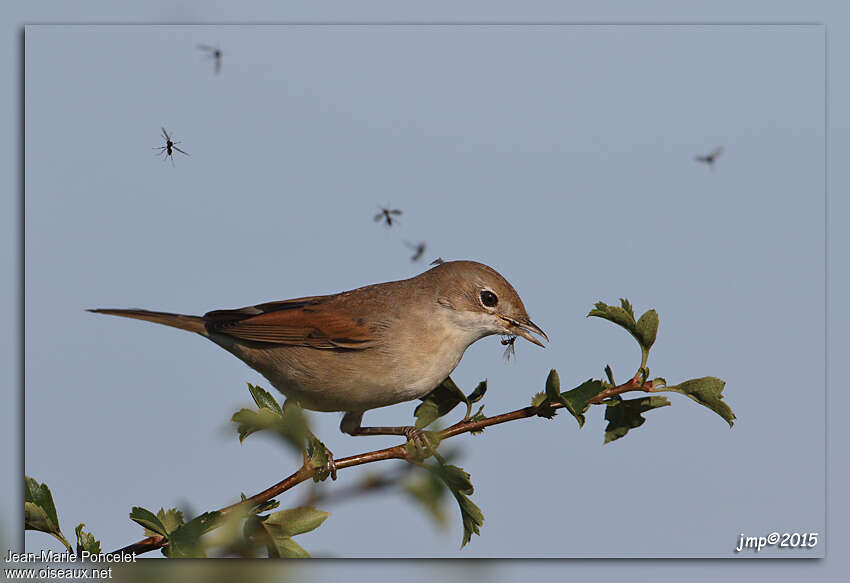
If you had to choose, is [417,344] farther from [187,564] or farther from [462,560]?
[187,564]

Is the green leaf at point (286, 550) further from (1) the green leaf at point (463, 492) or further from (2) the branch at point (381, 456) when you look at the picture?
(1) the green leaf at point (463, 492)

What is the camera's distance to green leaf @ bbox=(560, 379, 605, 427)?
131 inches

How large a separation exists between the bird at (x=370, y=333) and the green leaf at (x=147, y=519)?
6.19ft

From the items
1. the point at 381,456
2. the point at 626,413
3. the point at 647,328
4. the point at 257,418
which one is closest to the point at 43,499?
the point at 257,418

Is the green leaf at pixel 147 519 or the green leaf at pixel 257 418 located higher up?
the green leaf at pixel 257 418

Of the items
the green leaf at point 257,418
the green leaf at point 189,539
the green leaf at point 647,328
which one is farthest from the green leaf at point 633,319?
the green leaf at point 189,539

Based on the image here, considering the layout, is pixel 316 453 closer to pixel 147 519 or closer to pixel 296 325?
pixel 147 519

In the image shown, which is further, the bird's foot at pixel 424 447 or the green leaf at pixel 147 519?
the bird's foot at pixel 424 447

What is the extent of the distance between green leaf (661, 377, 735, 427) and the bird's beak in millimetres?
1498

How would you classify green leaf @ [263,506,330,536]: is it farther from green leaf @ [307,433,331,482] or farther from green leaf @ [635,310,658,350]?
green leaf @ [635,310,658,350]

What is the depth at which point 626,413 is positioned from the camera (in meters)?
3.65

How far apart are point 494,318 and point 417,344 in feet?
1.81

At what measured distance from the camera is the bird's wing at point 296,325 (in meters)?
5.27

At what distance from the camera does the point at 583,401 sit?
3361 millimetres
